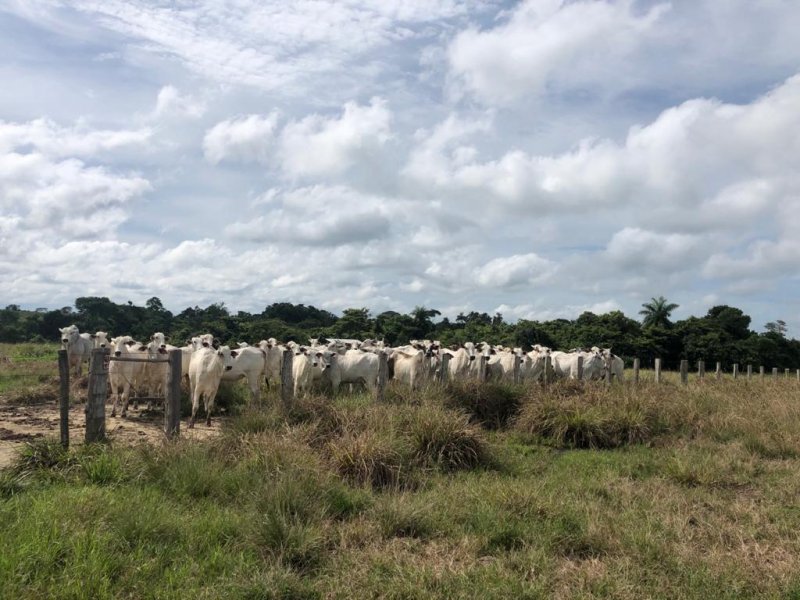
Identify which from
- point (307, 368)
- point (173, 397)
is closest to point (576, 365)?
Result: point (307, 368)

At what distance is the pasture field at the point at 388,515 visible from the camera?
5324 mm

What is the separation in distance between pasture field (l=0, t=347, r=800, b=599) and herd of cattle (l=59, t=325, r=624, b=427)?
171 inches

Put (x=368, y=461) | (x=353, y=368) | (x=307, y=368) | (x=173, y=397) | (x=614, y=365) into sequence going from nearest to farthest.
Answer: (x=368, y=461) < (x=173, y=397) < (x=307, y=368) < (x=353, y=368) < (x=614, y=365)

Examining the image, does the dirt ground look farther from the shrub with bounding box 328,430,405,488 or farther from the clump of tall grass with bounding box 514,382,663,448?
the clump of tall grass with bounding box 514,382,663,448

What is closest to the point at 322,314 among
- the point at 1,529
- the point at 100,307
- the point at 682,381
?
the point at 100,307

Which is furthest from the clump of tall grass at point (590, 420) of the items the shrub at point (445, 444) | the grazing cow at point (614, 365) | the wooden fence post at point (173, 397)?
the grazing cow at point (614, 365)

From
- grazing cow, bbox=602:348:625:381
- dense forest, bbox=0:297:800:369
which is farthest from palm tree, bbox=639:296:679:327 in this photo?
grazing cow, bbox=602:348:625:381

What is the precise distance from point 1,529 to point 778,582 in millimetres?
6684

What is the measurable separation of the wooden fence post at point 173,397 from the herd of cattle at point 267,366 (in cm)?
243

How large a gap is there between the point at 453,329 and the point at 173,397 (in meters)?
38.8

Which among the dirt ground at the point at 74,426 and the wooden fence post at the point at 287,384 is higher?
the wooden fence post at the point at 287,384

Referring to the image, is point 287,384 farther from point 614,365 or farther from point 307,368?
point 614,365

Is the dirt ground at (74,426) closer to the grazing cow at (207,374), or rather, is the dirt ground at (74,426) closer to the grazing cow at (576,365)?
the grazing cow at (207,374)

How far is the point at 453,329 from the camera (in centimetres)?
4769
